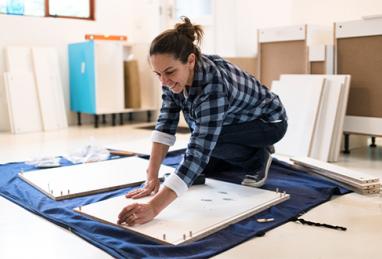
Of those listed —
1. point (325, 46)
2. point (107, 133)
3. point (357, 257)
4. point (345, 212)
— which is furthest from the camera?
point (107, 133)

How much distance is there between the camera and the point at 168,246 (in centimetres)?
138

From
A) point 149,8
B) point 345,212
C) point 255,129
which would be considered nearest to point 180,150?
point 255,129

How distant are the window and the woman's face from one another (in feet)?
10.6

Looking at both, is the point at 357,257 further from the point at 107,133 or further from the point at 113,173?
the point at 107,133

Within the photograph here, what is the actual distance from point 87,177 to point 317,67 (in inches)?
68.9

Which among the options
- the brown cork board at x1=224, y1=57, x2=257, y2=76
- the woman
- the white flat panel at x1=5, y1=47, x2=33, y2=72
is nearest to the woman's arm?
the woman

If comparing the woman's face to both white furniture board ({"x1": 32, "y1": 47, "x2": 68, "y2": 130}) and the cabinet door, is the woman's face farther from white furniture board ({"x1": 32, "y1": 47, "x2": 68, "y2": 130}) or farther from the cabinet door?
white furniture board ({"x1": 32, "y1": 47, "x2": 68, "y2": 130})

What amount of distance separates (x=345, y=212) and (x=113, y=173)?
3.67 ft

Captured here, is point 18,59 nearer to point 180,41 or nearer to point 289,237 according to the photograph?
point 180,41

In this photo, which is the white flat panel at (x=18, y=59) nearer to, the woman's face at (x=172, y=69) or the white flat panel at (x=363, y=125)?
the white flat panel at (x=363, y=125)

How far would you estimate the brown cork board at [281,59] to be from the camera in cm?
326

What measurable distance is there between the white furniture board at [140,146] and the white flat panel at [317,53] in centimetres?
107

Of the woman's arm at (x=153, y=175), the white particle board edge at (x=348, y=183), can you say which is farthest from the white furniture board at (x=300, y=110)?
the woman's arm at (x=153, y=175)

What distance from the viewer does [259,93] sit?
1.96 meters
